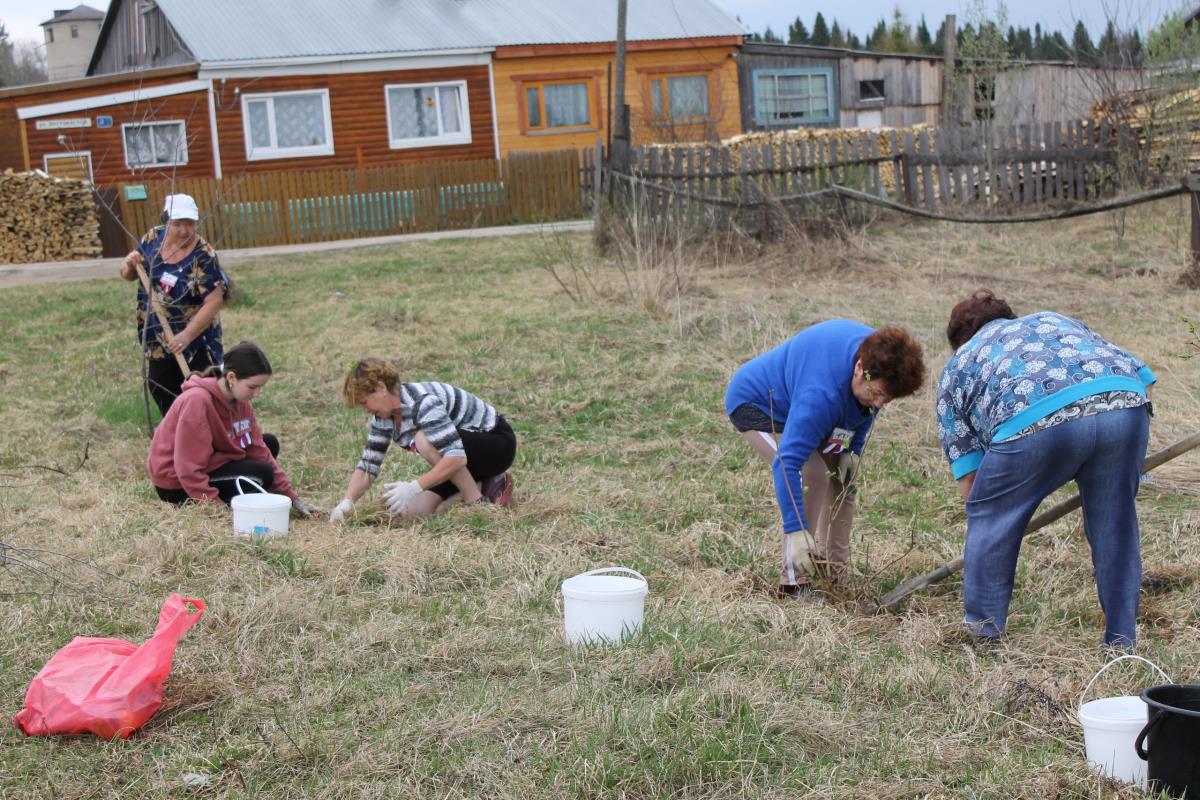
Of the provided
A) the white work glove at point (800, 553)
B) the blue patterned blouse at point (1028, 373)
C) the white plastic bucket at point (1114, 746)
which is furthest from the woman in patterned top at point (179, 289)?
the white plastic bucket at point (1114, 746)

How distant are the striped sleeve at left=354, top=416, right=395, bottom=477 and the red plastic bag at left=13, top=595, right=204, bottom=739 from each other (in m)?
2.09

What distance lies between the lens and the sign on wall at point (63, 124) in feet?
69.9

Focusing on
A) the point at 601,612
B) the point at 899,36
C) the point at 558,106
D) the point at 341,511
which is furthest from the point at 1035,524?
the point at 899,36

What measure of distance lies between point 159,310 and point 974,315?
4.48m

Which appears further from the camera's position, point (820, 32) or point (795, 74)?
point (820, 32)

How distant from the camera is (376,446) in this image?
218 inches

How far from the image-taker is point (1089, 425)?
3496 millimetres

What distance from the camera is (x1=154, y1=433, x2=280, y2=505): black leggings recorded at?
18.9 ft

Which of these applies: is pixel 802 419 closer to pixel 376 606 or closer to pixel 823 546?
pixel 823 546

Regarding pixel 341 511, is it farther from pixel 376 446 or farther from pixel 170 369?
pixel 170 369

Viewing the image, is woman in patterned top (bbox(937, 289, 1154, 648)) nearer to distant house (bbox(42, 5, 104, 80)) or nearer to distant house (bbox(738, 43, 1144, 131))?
distant house (bbox(738, 43, 1144, 131))

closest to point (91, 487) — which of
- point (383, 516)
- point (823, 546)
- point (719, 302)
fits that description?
point (383, 516)

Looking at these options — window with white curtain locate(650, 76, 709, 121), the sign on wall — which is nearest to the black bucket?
the sign on wall

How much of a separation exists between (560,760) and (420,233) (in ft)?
57.5
